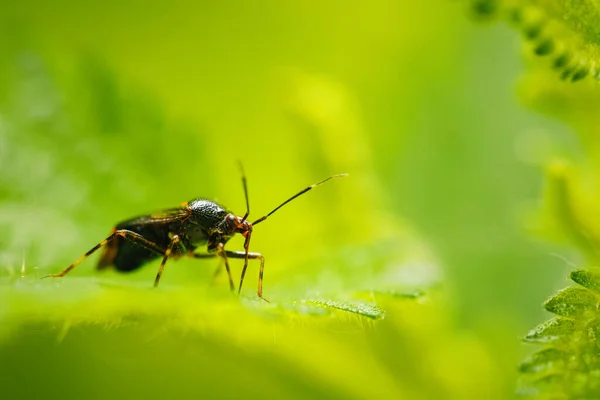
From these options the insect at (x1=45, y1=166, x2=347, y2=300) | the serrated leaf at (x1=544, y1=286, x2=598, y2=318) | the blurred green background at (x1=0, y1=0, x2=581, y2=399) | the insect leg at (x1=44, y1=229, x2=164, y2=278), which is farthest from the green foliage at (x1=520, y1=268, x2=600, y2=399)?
the insect leg at (x1=44, y1=229, x2=164, y2=278)

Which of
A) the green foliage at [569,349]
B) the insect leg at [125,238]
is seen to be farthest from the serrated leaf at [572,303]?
the insect leg at [125,238]

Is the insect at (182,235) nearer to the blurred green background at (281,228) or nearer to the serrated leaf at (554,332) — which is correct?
the blurred green background at (281,228)

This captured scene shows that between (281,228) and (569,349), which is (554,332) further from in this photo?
(281,228)

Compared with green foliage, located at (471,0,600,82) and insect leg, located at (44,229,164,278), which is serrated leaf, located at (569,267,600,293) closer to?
green foliage, located at (471,0,600,82)

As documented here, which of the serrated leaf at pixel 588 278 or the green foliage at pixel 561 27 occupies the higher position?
the green foliage at pixel 561 27

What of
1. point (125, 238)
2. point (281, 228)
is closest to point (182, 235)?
point (125, 238)
